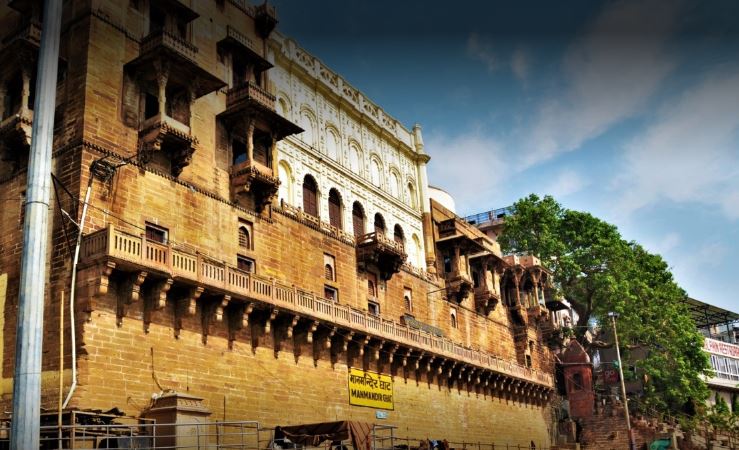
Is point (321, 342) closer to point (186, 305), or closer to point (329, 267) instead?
point (329, 267)

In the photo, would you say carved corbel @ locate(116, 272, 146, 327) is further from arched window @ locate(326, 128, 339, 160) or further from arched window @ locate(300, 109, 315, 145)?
arched window @ locate(326, 128, 339, 160)

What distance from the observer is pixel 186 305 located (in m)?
24.9

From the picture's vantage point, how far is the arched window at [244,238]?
29.8 metres

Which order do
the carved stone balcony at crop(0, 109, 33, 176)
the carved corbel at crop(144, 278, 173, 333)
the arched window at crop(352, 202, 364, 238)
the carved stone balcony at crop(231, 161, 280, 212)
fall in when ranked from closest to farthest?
the carved corbel at crop(144, 278, 173, 333), the carved stone balcony at crop(0, 109, 33, 176), the carved stone balcony at crop(231, 161, 280, 212), the arched window at crop(352, 202, 364, 238)

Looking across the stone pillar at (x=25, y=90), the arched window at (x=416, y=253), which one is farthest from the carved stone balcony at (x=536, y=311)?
the stone pillar at (x=25, y=90)

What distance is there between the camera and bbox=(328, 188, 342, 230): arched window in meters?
37.6

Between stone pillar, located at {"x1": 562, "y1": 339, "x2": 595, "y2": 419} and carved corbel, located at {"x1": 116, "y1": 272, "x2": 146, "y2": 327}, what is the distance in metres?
36.9

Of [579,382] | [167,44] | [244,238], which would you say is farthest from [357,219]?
[579,382]

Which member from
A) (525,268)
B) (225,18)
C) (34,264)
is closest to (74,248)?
(225,18)

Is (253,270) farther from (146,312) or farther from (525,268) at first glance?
(525,268)

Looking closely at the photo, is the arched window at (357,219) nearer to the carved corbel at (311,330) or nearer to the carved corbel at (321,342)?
the carved corbel at (321,342)

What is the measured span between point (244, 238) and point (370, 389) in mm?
9055

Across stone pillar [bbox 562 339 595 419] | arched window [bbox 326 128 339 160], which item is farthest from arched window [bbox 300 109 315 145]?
stone pillar [bbox 562 339 595 419]

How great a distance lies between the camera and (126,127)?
26.3 meters
